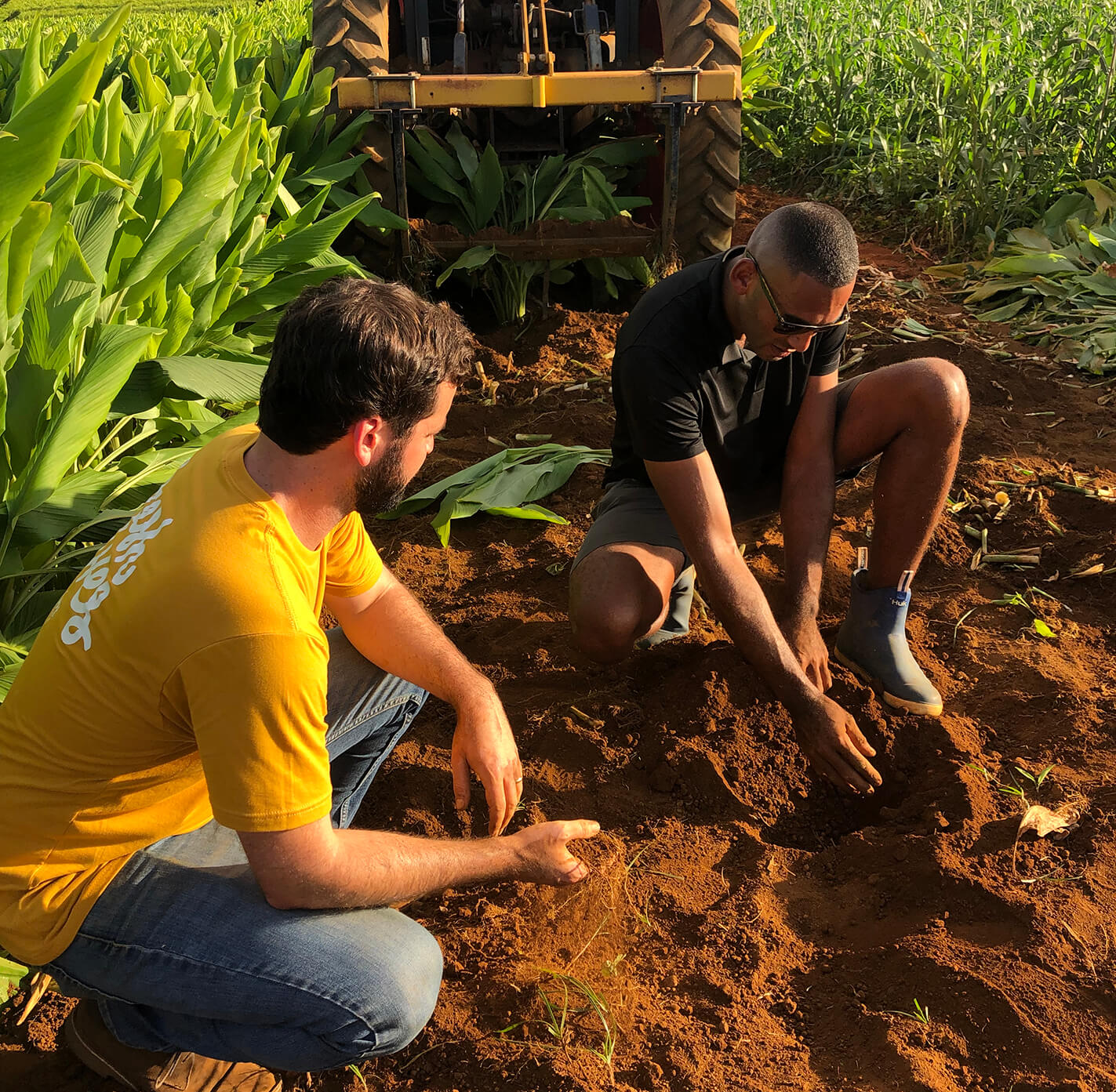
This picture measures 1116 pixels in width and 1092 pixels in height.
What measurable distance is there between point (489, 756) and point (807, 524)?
1065 millimetres

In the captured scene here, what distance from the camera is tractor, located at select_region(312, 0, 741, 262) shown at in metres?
4.08

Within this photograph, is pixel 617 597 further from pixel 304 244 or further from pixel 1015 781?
pixel 304 244

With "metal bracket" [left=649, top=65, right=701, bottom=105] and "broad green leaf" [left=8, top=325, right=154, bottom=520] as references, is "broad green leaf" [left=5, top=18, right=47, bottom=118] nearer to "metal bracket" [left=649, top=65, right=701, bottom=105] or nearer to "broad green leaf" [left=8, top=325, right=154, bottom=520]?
"broad green leaf" [left=8, top=325, right=154, bottom=520]

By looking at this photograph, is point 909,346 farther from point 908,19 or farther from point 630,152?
point 908,19

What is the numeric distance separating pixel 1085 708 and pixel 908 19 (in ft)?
19.8

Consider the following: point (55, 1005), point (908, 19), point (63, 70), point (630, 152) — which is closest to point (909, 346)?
point (630, 152)

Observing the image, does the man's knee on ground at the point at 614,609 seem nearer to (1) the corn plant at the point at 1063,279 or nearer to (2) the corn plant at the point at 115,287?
(2) the corn plant at the point at 115,287

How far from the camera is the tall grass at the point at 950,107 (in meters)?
5.29

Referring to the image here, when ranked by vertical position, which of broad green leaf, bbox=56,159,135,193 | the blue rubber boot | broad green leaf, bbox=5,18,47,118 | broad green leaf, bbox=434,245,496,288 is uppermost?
broad green leaf, bbox=5,18,47,118

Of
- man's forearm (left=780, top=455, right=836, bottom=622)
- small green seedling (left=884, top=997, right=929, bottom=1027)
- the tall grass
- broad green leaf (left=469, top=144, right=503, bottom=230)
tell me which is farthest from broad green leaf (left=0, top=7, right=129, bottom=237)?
the tall grass

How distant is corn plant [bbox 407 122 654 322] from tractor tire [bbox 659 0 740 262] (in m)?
0.21

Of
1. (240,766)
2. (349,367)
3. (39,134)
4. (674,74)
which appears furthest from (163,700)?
(674,74)

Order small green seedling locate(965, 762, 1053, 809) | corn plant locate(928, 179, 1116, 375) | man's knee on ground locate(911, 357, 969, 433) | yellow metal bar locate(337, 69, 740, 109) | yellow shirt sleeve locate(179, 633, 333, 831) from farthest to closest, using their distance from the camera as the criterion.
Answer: corn plant locate(928, 179, 1116, 375)
yellow metal bar locate(337, 69, 740, 109)
man's knee on ground locate(911, 357, 969, 433)
small green seedling locate(965, 762, 1053, 809)
yellow shirt sleeve locate(179, 633, 333, 831)

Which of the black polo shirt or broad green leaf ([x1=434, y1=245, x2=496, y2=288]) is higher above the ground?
the black polo shirt
